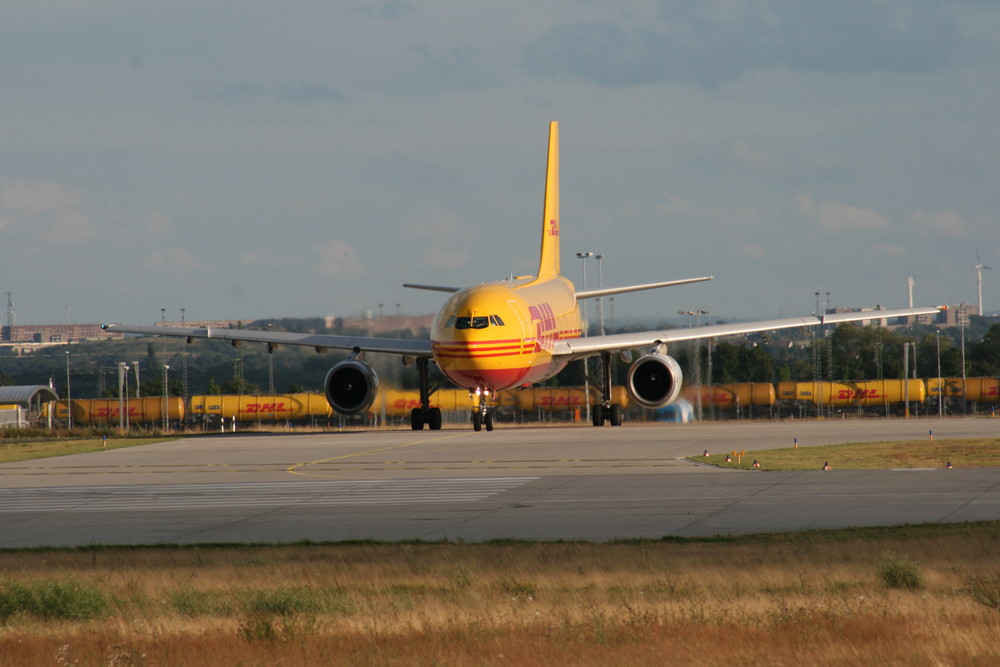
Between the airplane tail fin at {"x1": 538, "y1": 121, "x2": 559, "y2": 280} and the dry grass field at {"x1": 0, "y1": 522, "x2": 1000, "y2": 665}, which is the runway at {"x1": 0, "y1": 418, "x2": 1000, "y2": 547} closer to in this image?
the dry grass field at {"x1": 0, "y1": 522, "x2": 1000, "y2": 665}

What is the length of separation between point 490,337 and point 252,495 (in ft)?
52.5

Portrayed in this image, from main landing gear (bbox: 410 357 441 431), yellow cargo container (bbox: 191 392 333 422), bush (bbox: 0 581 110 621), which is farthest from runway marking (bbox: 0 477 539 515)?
yellow cargo container (bbox: 191 392 333 422)

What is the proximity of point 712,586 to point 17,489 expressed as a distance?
22.6m

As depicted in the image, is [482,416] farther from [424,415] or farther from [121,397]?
[121,397]

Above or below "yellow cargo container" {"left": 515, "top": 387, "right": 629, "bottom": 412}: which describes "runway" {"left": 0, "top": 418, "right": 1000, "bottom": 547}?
below

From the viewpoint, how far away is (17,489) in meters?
32.0

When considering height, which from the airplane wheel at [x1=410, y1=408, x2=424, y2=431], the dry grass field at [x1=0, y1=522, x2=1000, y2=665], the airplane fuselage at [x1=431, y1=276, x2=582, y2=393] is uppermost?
the airplane fuselage at [x1=431, y1=276, x2=582, y2=393]

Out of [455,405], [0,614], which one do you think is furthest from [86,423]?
[0,614]

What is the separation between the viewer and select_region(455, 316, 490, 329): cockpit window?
43.3 metres

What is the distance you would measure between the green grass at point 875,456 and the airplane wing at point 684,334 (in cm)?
1233

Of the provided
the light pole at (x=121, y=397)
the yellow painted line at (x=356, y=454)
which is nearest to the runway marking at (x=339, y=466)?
the yellow painted line at (x=356, y=454)

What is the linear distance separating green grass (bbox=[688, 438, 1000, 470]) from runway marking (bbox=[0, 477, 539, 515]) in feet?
22.2

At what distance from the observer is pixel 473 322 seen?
43312mm

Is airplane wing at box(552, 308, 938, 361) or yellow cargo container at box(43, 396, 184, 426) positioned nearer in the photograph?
airplane wing at box(552, 308, 938, 361)
